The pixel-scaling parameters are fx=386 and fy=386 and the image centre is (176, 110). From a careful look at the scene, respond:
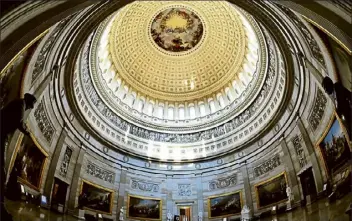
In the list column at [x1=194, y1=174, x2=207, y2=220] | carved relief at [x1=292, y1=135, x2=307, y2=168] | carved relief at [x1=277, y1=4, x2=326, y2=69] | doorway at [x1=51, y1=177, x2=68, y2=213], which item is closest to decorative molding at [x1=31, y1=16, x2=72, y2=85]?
doorway at [x1=51, y1=177, x2=68, y2=213]

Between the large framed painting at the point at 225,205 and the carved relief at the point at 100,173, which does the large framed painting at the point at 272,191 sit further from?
the carved relief at the point at 100,173

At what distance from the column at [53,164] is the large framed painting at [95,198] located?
8.09 ft

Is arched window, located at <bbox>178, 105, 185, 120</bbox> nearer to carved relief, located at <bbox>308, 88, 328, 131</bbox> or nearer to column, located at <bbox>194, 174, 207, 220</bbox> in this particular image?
column, located at <bbox>194, 174, 207, 220</bbox>

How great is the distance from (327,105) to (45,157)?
1433 centimetres

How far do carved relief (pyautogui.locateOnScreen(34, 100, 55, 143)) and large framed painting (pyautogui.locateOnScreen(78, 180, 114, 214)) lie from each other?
4.05 metres

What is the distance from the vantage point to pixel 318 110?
19203 mm

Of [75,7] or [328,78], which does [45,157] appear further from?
[328,78]

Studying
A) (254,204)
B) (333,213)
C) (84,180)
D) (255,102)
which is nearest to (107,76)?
(84,180)

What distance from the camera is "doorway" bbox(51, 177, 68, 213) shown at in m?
Answer: 20.4

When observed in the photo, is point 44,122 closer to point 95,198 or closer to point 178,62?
point 95,198

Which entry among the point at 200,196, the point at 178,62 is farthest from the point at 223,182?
the point at 178,62

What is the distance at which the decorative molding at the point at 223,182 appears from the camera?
24888 mm

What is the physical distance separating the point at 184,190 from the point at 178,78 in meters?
9.98

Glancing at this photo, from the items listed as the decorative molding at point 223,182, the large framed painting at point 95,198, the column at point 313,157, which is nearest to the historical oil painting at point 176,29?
the decorative molding at point 223,182
